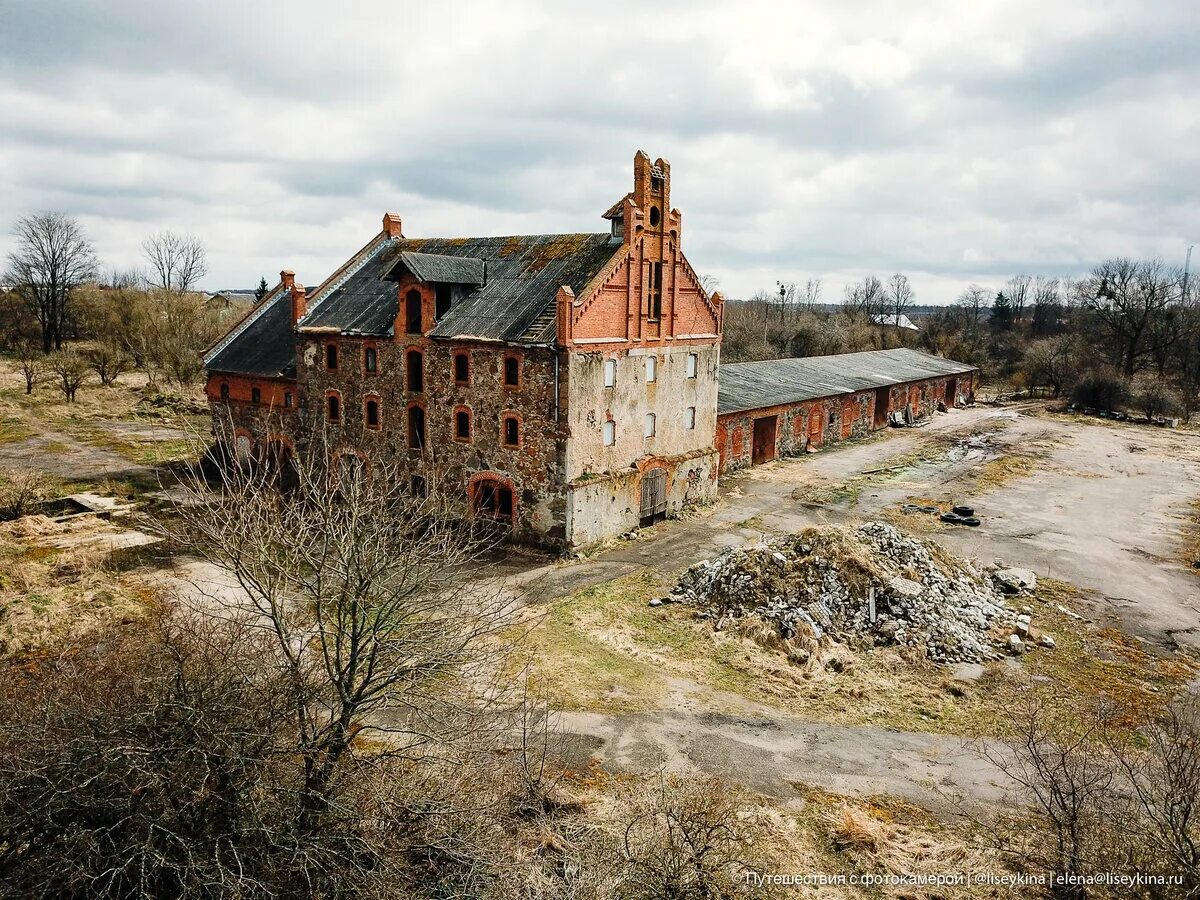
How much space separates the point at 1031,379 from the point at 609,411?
64.1 m

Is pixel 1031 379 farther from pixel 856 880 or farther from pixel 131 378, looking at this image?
pixel 131 378

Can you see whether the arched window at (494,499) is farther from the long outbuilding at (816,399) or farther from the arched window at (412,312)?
the long outbuilding at (816,399)

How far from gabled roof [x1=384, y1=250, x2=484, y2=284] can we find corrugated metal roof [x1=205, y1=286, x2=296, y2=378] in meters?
9.15

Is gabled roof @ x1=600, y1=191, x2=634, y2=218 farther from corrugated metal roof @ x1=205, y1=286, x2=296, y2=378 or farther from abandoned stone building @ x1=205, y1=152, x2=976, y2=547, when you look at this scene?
corrugated metal roof @ x1=205, y1=286, x2=296, y2=378

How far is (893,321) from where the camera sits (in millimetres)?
116062

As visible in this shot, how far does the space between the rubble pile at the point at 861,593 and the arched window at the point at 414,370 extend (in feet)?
41.8

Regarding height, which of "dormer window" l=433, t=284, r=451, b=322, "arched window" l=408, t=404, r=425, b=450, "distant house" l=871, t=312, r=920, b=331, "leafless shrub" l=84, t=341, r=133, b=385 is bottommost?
"arched window" l=408, t=404, r=425, b=450

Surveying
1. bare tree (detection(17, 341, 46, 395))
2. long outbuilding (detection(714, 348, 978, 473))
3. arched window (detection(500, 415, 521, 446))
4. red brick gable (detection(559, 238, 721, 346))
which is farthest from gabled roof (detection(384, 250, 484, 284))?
bare tree (detection(17, 341, 46, 395))

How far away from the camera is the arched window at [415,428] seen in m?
28.3

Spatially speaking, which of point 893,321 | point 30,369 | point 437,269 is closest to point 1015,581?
point 437,269

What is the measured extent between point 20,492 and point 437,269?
730 inches

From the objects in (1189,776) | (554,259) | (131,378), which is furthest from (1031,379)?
(131,378)

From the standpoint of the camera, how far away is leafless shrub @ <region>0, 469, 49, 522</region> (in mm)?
28031

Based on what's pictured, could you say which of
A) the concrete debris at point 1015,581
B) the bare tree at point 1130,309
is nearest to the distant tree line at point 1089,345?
the bare tree at point 1130,309
